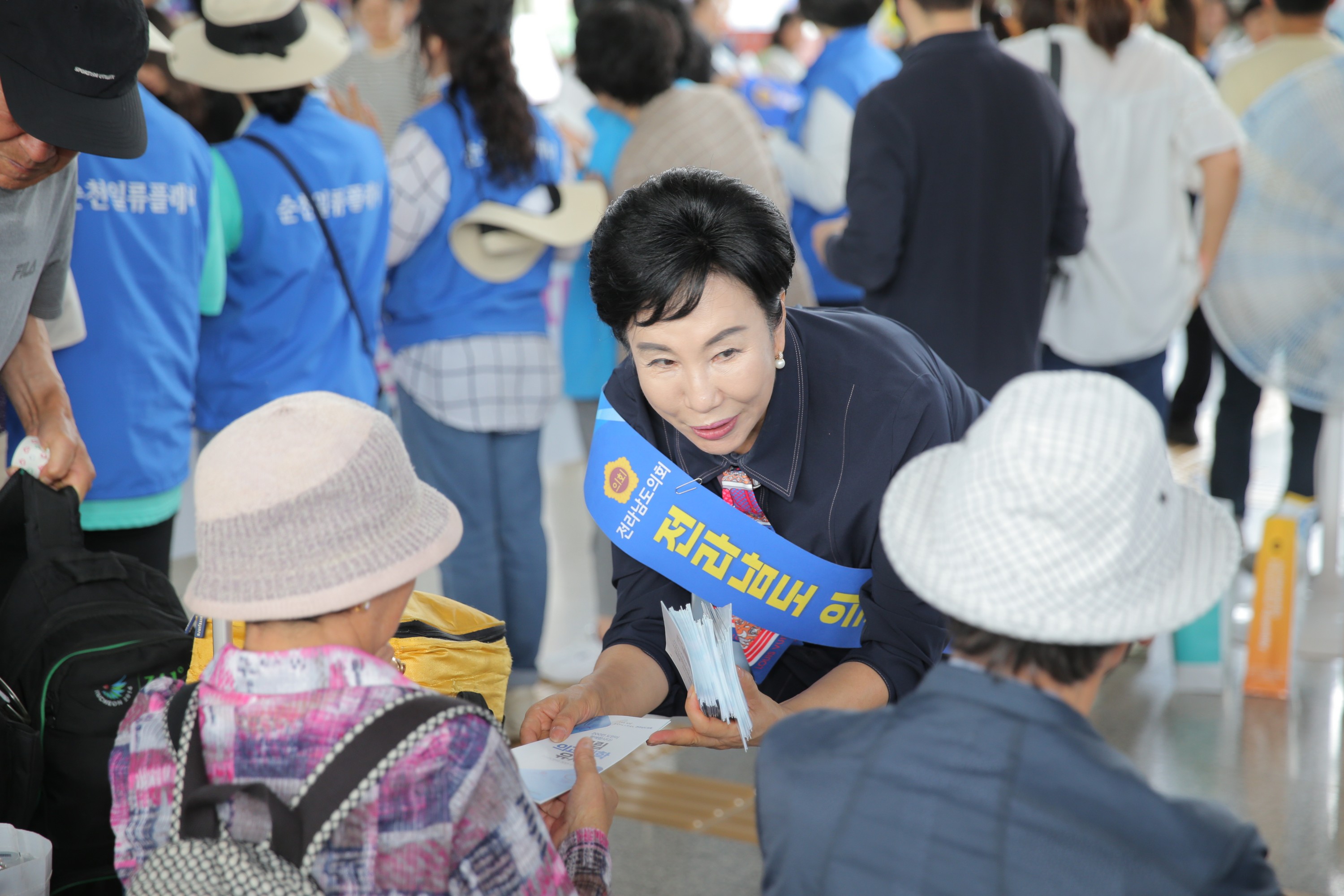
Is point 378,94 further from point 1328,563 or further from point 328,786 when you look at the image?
point 328,786

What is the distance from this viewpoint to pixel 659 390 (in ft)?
5.98

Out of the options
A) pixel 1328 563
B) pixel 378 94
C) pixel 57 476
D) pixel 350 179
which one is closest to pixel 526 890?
pixel 57 476

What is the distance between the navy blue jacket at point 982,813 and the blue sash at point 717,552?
693mm

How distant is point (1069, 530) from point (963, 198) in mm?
2088

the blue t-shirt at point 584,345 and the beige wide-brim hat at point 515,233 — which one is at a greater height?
the beige wide-brim hat at point 515,233

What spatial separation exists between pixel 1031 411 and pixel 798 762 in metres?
0.41

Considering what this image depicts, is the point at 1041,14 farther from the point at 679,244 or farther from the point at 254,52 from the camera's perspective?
the point at 679,244

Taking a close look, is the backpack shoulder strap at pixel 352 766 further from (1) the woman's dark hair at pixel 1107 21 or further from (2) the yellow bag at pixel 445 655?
(1) the woman's dark hair at pixel 1107 21

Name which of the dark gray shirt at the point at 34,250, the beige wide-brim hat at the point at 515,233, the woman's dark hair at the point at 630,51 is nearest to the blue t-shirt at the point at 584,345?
the woman's dark hair at the point at 630,51

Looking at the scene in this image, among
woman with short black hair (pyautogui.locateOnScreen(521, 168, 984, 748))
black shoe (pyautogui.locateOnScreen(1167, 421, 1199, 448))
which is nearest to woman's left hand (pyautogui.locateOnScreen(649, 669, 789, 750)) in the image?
woman with short black hair (pyautogui.locateOnScreen(521, 168, 984, 748))

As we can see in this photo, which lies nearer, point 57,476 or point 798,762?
point 798,762

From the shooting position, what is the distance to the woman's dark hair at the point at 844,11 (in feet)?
14.9

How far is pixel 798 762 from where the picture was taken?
1.22 meters

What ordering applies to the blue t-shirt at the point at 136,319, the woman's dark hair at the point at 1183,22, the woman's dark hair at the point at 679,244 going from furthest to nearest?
1. the woman's dark hair at the point at 1183,22
2. the blue t-shirt at the point at 136,319
3. the woman's dark hair at the point at 679,244
